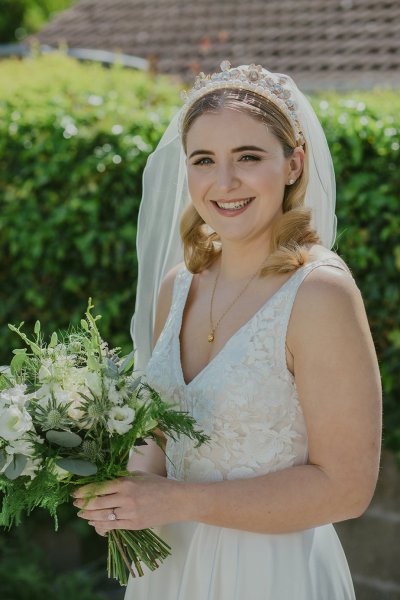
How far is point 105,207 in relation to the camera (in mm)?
5371

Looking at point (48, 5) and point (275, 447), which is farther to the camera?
point (48, 5)

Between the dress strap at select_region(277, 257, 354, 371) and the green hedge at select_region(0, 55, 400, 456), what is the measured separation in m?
2.35

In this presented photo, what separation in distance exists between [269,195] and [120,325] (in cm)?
284

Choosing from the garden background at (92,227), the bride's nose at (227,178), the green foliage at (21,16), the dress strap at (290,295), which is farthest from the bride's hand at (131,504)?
the green foliage at (21,16)

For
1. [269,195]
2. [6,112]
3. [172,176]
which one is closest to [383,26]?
[6,112]

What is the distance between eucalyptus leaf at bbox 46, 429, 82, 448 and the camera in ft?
7.88

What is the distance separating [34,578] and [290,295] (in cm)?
327

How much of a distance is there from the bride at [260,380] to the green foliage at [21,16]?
31.6m

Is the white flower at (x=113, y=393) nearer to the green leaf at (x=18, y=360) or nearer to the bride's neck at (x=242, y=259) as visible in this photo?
the green leaf at (x=18, y=360)

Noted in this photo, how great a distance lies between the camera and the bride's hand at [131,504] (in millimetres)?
2492

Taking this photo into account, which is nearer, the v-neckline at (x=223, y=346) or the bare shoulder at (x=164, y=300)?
the v-neckline at (x=223, y=346)

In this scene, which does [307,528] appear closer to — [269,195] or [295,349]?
[295,349]

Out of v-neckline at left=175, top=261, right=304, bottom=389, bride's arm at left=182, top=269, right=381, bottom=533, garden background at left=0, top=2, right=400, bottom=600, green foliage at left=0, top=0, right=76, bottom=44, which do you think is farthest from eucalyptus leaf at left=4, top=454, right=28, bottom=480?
green foliage at left=0, top=0, right=76, bottom=44

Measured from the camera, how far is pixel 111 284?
5.43 metres
